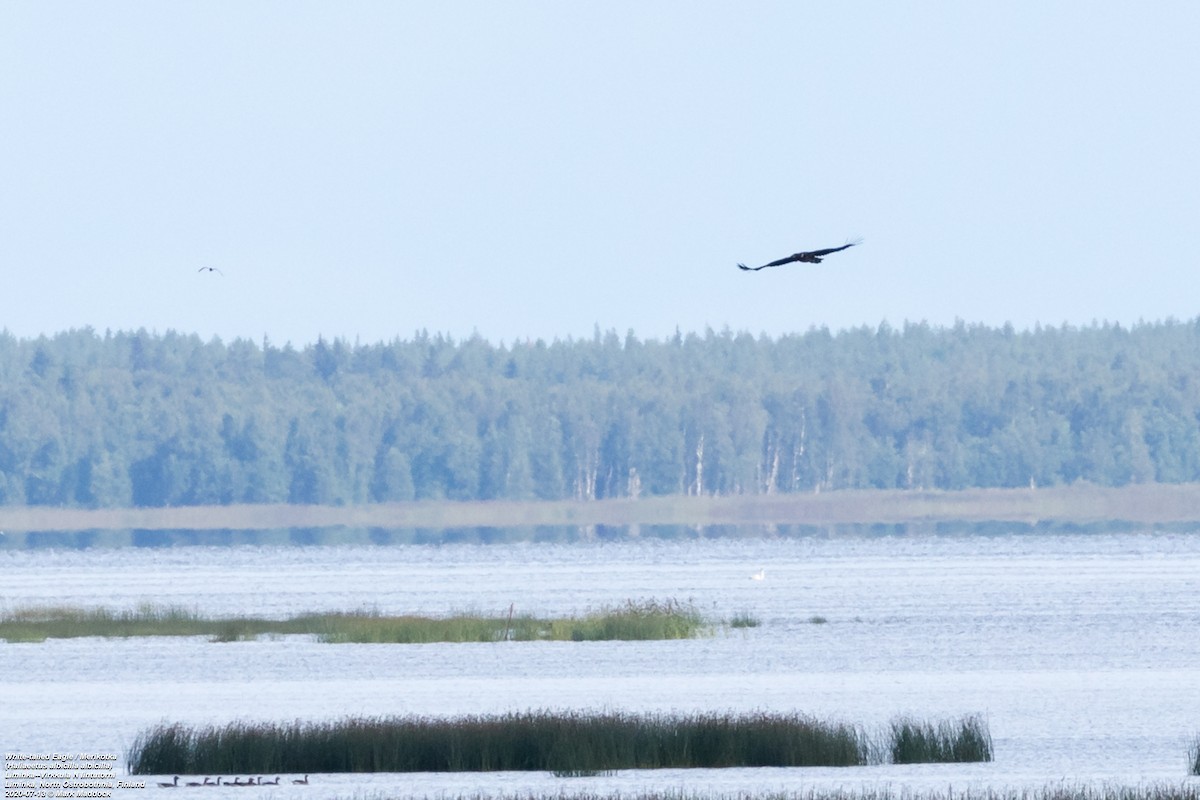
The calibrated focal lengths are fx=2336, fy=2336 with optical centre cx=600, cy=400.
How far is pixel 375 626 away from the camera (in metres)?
48.3

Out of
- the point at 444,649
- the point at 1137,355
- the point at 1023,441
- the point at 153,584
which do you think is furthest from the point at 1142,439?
the point at 444,649

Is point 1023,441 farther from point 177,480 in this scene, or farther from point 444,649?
point 444,649

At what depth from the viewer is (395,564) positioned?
10800 cm

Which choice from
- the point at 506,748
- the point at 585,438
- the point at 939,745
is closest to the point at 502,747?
the point at 506,748

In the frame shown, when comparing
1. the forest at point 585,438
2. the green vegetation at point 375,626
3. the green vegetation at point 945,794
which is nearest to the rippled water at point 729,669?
the green vegetation at point 945,794

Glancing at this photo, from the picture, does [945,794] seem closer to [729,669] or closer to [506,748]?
[506,748]

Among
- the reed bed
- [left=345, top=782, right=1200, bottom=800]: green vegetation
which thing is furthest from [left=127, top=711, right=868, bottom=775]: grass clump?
[left=345, top=782, right=1200, bottom=800]: green vegetation

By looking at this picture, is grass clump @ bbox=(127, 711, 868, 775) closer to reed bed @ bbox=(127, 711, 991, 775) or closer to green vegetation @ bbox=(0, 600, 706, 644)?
reed bed @ bbox=(127, 711, 991, 775)

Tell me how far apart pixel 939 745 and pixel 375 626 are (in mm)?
25279

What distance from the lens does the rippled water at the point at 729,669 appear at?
24.5 metres

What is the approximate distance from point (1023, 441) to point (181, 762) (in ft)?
485

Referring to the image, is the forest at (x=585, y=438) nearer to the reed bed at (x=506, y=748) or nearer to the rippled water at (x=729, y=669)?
the rippled water at (x=729, y=669)

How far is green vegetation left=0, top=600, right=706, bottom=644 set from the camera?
4691 cm

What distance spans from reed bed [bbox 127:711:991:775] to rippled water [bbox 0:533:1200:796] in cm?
52
